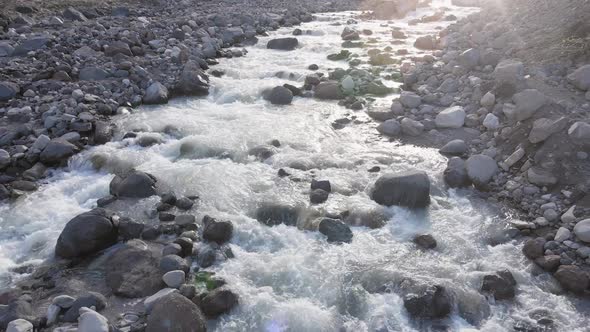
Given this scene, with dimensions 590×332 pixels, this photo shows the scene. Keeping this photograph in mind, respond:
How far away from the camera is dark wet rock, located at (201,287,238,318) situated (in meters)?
5.23

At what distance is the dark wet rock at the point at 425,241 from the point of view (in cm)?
623

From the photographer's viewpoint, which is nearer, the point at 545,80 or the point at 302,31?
the point at 545,80

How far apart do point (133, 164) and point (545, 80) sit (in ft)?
25.9

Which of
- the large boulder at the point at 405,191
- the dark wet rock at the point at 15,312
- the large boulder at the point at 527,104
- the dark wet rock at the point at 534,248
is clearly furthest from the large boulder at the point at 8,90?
the dark wet rock at the point at 534,248

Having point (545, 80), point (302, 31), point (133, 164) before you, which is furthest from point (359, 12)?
point (133, 164)

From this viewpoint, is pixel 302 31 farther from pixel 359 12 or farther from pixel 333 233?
pixel 333 233

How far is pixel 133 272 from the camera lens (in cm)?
568

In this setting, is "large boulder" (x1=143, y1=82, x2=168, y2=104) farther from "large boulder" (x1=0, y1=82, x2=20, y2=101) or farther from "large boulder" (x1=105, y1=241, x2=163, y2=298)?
"large boulder" (x1=105, y1=241, x2=163, y2=298)

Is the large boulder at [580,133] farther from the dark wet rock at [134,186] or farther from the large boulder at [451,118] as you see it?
the dark wet rock at [134,186]

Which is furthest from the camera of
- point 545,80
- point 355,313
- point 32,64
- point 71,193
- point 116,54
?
point 116,54

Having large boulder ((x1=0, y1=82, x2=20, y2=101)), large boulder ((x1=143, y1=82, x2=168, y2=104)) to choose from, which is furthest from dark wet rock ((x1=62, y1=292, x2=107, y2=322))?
large boulder ((x1=0, y1=82, x2=20, y2=101))

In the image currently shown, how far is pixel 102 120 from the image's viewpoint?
9.83 meters

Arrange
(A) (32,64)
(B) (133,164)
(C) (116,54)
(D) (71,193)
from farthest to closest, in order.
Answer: (C) (116,54)
(A) (32,64)
(B) (133,164)
(D) (71,193)

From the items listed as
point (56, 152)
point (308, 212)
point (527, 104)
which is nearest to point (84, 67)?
point (56, 152)
